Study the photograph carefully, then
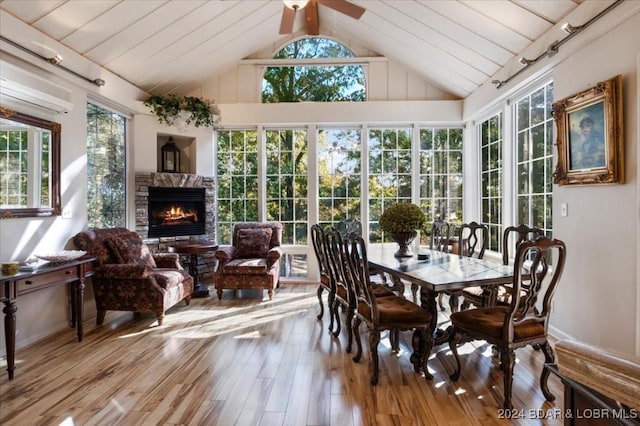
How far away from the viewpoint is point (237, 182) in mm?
5992

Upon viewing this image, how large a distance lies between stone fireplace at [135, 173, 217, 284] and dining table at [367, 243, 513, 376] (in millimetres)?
3241

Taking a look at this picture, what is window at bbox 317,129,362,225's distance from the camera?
5941 mm

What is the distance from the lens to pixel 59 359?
2953mm

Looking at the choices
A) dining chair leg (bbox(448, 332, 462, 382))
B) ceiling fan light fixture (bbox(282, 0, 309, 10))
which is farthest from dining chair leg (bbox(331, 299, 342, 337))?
ceiling fan light fixture (bbox(282, 0, 309, 10))

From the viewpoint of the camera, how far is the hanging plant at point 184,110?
204 inches

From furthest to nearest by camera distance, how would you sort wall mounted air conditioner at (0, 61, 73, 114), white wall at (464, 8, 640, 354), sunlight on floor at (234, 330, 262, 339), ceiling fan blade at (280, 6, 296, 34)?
sunlight on floor at (234, 330, 262, 339) < ceiling fan blade at (280, 6, 296, 34) < wall mounted air conditioner at (0, 61, 73, 114) < white wall at (464, 8, 640, 354)

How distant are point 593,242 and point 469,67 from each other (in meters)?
2.84

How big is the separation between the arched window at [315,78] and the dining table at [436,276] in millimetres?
3482

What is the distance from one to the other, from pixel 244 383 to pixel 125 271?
6.66 feet

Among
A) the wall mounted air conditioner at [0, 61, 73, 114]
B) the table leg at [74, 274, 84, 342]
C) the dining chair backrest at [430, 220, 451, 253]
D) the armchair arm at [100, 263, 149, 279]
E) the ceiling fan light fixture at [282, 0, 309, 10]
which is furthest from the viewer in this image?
the dining chair backrest at [430, 220, 451, 253]

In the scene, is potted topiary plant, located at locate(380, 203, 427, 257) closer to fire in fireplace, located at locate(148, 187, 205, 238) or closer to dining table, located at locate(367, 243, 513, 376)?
dining table, located at locate(367, 243, 513, 376)

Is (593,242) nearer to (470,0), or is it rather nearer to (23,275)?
(470,0)

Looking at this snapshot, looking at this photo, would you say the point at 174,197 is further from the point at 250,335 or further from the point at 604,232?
the point at 604,232

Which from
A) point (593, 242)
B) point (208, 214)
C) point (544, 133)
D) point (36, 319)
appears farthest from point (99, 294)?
point (544, 133)
